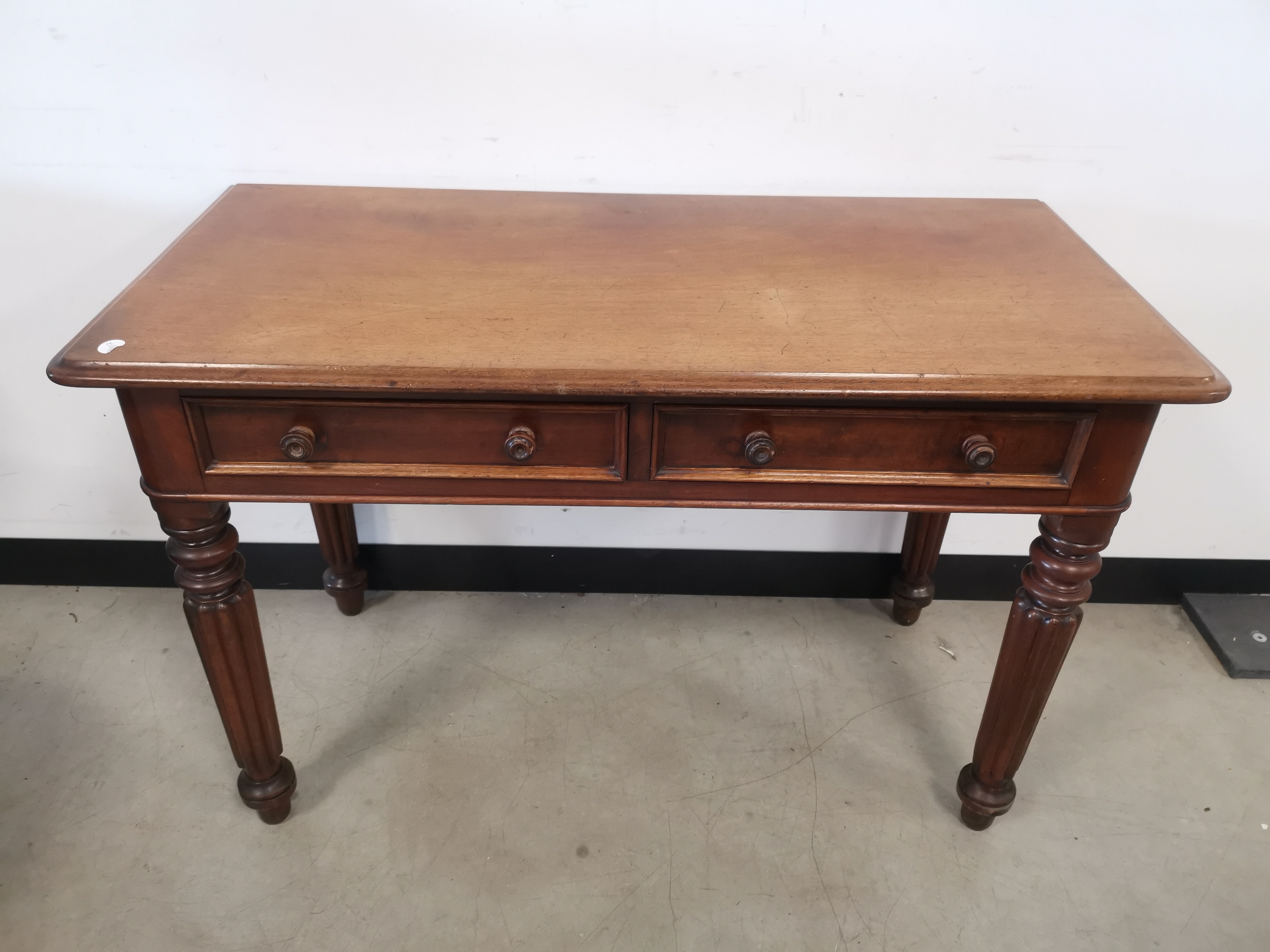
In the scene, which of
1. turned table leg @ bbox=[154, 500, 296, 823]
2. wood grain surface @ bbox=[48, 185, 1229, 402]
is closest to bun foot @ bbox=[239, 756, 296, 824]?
turned table leg @ bbox=[154, 500, 296, 823]

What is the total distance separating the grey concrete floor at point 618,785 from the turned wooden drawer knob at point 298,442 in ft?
2.64

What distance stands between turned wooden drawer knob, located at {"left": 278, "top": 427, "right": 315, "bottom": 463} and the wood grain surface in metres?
0.09

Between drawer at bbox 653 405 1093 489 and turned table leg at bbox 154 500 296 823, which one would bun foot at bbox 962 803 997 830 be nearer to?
drawer at bbox 653 405 1093 489

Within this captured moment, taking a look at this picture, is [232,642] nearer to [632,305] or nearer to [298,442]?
[298,442]

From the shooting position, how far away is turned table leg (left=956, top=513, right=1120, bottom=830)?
4.39 feet

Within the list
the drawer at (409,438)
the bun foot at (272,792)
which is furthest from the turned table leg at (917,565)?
the bun foot at (272,792)

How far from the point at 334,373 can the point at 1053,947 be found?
145 centimetres

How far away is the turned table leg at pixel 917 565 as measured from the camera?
202 centimetres

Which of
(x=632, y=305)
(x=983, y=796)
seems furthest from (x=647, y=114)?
(x=983, y=796)

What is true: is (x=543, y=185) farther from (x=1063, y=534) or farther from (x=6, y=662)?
(x=6, y=662)

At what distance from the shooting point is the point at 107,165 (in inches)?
66.9

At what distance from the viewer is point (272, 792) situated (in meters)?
1.61

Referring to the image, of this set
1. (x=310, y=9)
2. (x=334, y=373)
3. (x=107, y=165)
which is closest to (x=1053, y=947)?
(x=334, y=373)

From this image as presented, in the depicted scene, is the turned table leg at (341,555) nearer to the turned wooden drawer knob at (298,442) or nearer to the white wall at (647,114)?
the white wall at (647,114)
